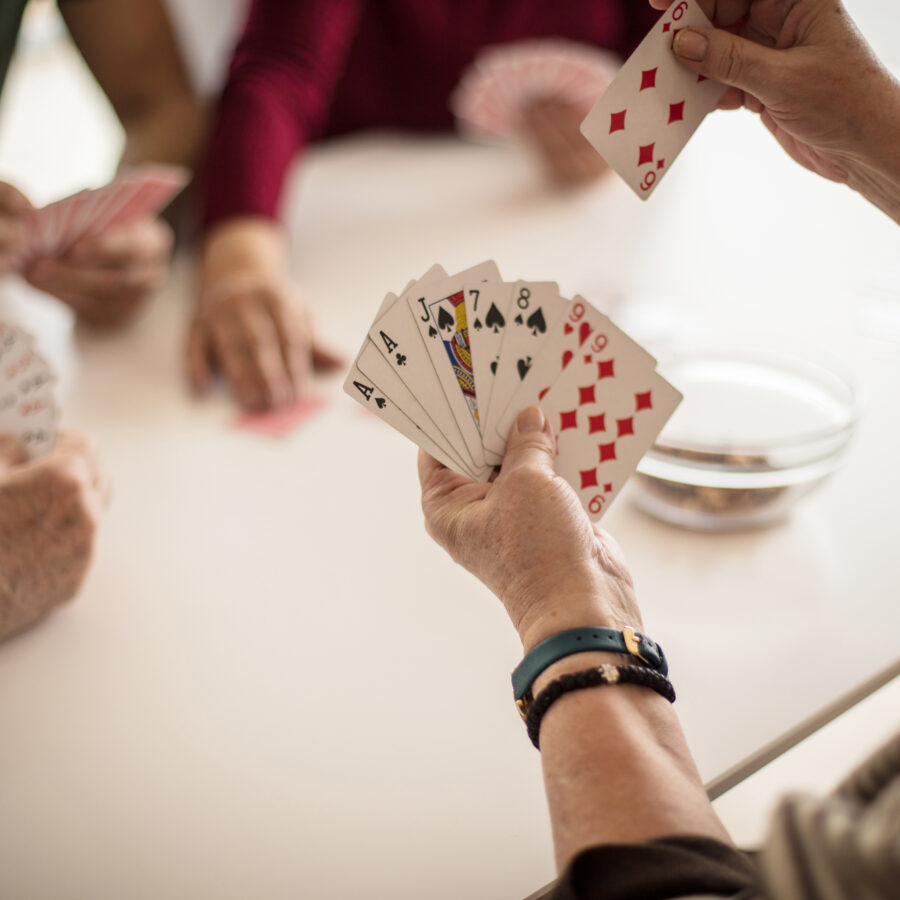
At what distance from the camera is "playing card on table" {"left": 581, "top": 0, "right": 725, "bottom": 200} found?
0.83 m

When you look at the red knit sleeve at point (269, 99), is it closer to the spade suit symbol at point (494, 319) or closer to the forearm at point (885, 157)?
the spade suit symbol at point (494, 319)

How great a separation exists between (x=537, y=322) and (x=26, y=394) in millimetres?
668

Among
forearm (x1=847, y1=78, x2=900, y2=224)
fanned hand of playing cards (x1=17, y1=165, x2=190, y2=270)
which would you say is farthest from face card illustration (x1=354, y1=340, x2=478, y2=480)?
fanned hand of playing cards (x1=17, y1=165, x2=190, y2=270)

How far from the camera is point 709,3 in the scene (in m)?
0.90

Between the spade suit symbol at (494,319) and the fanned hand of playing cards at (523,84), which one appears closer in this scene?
the spade suit symbol at (494,319)

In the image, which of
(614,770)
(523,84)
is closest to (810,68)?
(614,770)

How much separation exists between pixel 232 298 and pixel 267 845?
1060 mm

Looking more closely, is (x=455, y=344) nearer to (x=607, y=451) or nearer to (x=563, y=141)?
(x=607, y=451)

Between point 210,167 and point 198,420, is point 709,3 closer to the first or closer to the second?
point 198,420

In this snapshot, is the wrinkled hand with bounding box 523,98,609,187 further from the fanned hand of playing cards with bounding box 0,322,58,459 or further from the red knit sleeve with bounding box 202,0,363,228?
the fanned hand of playing cards with bounding box 0,322,58,459

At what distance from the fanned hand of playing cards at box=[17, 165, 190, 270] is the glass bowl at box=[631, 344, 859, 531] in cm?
97

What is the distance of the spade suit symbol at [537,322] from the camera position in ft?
3.01

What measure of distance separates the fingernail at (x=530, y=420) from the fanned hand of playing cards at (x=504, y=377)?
0.05 feet

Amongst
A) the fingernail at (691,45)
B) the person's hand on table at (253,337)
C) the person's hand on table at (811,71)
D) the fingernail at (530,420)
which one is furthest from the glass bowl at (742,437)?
the person's hand on table at (253,337)
